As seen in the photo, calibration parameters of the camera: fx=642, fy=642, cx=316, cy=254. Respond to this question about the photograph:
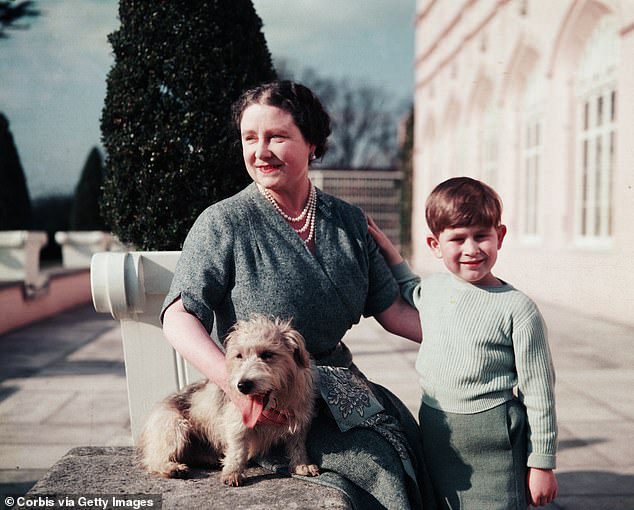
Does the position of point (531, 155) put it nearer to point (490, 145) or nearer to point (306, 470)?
point (490, 145)

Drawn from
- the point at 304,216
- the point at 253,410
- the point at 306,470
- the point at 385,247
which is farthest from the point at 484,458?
the point at 304,216

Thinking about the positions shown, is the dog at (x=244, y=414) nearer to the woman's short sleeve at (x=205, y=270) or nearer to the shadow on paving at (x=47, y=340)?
the woman's short sleeve at (x=205, y=270)

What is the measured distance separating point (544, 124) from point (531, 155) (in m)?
1.57

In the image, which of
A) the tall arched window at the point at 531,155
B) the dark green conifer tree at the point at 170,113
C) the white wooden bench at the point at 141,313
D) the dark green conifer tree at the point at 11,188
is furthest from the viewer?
the tall arched window at the point at 531,155

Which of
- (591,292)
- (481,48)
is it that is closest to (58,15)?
(591,292)

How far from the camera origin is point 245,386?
6.12 feet

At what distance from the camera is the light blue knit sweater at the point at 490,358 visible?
2.07 m

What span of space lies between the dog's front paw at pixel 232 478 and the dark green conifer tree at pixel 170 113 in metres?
1.49

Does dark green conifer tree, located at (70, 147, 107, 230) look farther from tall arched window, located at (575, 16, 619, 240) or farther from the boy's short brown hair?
the boy's short brown hair

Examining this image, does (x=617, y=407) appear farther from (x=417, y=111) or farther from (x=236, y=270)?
(x=417, y=111)

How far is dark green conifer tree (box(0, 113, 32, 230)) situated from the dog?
40.2ft

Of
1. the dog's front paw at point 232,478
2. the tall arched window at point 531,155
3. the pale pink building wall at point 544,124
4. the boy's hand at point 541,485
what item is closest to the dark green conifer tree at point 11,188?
the pale pink building wall at point 544,124

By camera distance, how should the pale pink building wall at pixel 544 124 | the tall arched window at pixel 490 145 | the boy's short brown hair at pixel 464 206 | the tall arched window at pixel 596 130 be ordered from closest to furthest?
the boy's short brown hair at pixel 464 206
the pale pink building wall at pixel 544 124
the tall arched window at pixel 596 130
the tall arched window at pixel 490 145

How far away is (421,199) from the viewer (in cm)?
2430
